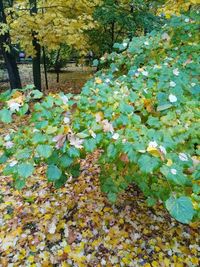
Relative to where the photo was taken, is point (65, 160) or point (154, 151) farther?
point (65, 160)

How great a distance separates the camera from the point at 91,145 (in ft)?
6.95

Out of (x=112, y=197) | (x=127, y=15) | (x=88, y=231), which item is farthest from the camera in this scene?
(x=127, y=15)

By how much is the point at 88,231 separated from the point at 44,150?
6.44 ft

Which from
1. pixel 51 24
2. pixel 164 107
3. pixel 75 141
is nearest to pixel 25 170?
pixel 75 141

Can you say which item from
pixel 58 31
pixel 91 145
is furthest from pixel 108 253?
pixel 58 31

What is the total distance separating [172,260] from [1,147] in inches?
92.2

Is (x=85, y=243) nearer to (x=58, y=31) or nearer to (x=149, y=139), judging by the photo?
(x=149, y=139)

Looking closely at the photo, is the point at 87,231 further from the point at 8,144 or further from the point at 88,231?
the point at 8,144

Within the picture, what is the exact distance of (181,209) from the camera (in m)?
1.76

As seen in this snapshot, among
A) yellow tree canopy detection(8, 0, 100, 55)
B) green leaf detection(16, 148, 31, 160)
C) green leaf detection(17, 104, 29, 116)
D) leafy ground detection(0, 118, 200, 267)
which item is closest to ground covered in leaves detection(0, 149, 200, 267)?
leafy ground detection(0, 118, 200, 267)

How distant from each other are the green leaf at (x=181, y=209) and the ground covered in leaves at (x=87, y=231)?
1.76m

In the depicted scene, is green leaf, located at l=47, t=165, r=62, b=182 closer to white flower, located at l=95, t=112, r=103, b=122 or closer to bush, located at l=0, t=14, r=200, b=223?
bush, located at l=0, t=14, r=200, b=223

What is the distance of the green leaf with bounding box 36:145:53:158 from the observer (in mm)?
1999

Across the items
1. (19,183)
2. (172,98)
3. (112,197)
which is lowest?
(112,197)
